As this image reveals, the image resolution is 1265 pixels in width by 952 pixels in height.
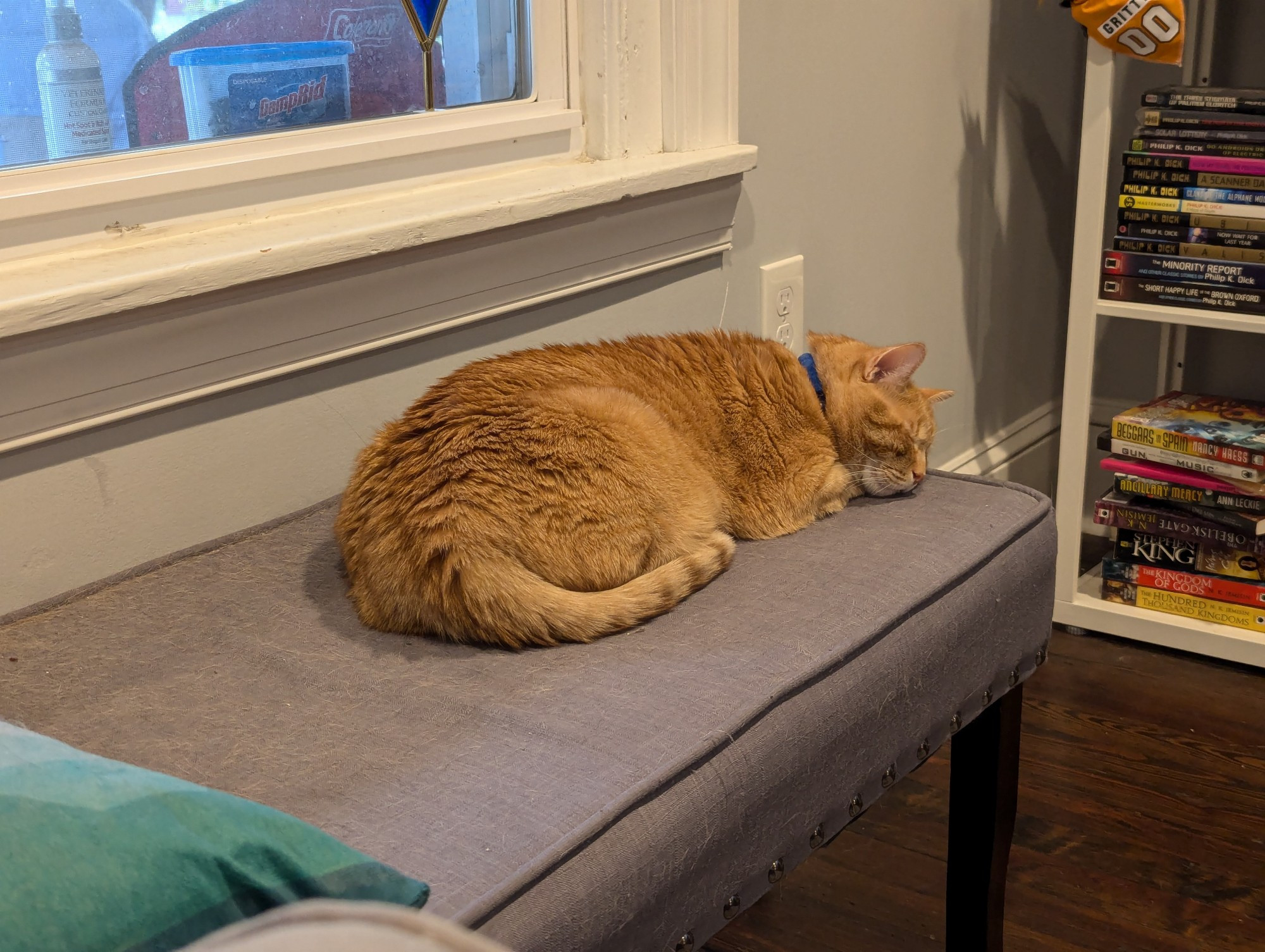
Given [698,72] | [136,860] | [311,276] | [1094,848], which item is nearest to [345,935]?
[136,860]

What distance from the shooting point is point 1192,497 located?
191 centimetres

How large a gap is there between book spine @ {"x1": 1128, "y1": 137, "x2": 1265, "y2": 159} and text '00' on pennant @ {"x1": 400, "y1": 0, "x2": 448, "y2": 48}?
46.1 inches

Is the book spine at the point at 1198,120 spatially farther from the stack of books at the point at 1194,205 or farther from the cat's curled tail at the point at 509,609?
the cat's curled tail at the point at 509,609

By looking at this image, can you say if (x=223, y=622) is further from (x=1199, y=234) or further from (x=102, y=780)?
(x=1199, y=234)

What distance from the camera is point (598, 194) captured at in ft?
4.30

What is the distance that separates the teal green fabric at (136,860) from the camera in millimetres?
463

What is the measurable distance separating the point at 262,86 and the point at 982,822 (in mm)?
1034

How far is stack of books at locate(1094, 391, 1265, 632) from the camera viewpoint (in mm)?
1860

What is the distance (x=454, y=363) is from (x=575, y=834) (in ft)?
2.36

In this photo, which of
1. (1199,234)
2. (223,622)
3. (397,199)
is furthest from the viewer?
(1199,234)

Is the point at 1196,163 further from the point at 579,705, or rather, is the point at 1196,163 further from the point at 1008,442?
the point at 579,705

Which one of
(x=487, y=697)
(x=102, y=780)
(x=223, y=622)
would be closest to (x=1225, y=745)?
(x=487, y=697)

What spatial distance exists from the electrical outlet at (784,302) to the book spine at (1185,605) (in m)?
0.77

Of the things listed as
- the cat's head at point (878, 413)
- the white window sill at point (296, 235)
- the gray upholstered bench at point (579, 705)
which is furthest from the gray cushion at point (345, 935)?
the cat's head at point (878, 413)
